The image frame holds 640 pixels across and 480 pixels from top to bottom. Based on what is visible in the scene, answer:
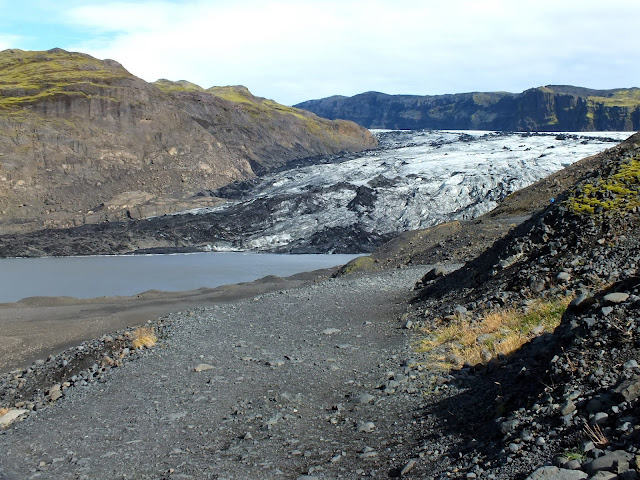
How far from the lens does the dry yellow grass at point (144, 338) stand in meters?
10.7

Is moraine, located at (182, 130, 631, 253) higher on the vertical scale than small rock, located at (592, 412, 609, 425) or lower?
lower

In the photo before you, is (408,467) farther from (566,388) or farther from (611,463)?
(611,463)

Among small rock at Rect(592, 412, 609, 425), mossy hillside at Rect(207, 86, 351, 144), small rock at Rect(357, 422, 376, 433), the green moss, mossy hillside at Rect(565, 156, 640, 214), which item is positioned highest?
the green moss

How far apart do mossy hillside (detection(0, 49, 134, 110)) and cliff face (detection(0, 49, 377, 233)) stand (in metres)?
0.11

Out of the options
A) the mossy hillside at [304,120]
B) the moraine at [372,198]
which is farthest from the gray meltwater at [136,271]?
the mossy hillside at [304,120]

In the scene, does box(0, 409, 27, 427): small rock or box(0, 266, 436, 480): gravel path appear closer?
box(0, 266, 436, 480): gravel path

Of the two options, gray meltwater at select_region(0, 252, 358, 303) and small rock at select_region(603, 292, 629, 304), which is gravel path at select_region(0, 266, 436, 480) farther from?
gray meltwater at select_region(0, 252, 358, 303)

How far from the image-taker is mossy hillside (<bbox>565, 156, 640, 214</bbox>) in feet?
30.9

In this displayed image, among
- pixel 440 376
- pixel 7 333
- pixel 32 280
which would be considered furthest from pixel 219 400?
pixel 32 280

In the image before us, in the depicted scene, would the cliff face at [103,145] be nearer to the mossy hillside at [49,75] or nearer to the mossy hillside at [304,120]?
the mossy hillside at [49,75]

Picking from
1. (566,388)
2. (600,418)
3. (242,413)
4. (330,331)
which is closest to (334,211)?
(330,331)

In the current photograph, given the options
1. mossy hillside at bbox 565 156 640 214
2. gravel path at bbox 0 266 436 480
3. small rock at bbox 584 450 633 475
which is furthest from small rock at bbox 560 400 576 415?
mossy hillside at bbox 565 156 640 214

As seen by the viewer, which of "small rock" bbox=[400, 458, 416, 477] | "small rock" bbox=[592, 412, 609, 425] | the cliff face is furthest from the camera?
Result: the cliff face

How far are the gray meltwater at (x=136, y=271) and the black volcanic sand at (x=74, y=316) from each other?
6431mm
